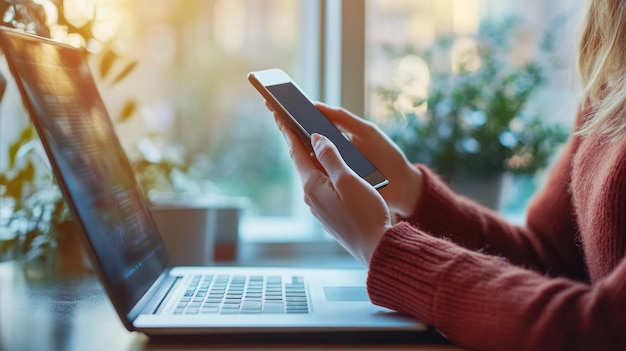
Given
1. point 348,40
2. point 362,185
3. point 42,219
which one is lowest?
point 42,219

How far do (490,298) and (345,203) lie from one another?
0.55ft

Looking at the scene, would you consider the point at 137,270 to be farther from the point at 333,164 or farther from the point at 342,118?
the point at 342,118

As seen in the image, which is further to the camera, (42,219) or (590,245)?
(42,219)

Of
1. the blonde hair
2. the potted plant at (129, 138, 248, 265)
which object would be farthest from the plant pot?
the blonde hair

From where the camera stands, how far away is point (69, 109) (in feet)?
2.25

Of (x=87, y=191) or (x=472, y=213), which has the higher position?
(x=87, y=191)

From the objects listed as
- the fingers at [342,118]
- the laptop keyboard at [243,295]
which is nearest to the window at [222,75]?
the fingers at [342,118]

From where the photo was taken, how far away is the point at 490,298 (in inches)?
22.2

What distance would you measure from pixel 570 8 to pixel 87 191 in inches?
41.4

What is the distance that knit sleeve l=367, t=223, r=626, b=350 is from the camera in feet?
1.75

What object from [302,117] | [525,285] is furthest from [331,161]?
[525,285]

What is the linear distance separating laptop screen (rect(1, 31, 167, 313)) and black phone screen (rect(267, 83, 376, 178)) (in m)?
0.20

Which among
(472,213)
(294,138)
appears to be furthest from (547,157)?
(294,138)

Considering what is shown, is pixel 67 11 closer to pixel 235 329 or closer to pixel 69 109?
pixel 69 109
